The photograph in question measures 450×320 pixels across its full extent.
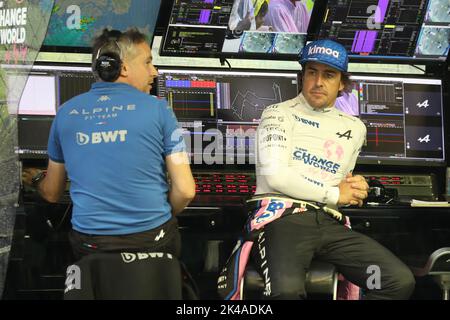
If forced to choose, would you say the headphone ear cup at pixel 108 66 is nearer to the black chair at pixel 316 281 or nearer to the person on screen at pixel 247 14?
the black chair at pixel 316 281

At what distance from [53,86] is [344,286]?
193 cm

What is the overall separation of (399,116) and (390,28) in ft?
1.68

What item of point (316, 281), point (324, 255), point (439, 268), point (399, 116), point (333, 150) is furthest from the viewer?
point (399, 116)

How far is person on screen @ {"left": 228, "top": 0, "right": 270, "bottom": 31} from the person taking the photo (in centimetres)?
455

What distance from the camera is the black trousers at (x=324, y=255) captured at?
3.36 metres

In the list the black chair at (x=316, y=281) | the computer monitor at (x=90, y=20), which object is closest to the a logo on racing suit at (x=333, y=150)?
the black chair at (x=316, y=281)

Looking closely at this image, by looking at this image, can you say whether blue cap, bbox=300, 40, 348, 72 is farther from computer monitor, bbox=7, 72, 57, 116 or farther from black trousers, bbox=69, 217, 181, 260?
computer monitor, bbox=7, 72, 57, 116

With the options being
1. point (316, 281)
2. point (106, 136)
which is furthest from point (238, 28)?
point (106, 136)

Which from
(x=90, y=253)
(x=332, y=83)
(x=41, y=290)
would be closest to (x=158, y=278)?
(x=90, y=253)

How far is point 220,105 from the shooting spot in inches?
184

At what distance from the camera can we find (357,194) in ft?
11.6

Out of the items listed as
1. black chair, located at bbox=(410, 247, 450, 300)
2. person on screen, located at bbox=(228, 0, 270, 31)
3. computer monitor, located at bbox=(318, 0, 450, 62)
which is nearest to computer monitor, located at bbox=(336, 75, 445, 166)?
computer monitor, located at bbox=(318, 0, 450, 62)

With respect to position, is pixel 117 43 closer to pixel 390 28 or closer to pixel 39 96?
pixel 39 96

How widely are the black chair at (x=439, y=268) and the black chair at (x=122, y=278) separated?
60.7 inches
